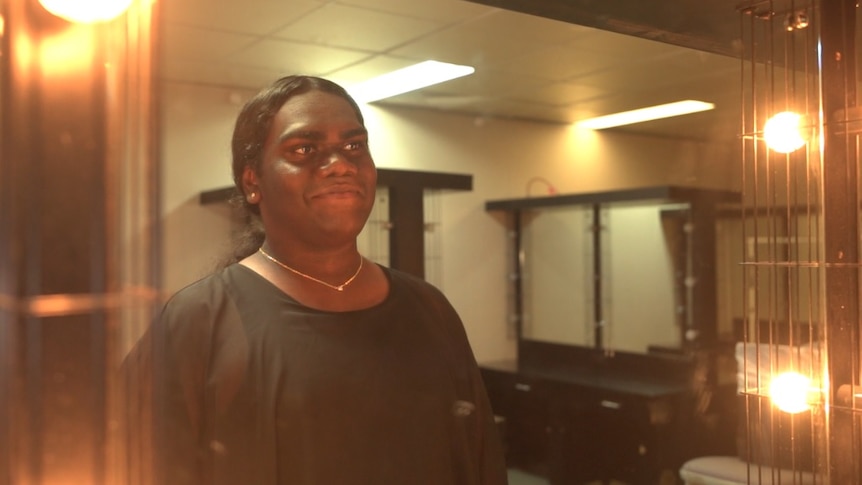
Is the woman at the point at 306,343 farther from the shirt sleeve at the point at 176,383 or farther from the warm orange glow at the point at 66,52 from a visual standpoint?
the warm orange glow at the point at 66,52

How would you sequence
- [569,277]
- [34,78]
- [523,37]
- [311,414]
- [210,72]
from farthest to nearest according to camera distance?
1. [569,277]
2. [523,37]
3. [210,72]
4. [311,414]
5. [34,78]

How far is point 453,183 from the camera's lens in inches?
61.4

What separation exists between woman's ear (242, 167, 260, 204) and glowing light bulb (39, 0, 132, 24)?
0.88ft

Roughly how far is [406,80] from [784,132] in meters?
0.56

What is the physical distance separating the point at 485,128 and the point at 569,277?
81 centimetres

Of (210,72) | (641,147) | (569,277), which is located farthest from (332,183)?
(569,277)

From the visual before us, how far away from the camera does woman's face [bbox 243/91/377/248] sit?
0.60 meters

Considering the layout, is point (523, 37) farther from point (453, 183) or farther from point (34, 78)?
point (34, 78)

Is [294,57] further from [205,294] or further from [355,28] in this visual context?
[205,294]

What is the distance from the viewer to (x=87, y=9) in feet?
1.14

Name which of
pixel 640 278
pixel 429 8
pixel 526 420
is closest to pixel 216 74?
pixel 429 8

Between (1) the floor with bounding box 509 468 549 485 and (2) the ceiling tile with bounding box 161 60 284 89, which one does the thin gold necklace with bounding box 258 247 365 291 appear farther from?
(1) the floor with bounding box 509 468 549 485

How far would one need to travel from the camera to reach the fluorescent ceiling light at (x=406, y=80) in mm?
856

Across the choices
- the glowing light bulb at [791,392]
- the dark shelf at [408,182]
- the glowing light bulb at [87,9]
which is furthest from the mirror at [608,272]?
the glowing light bulb at [87,9]
